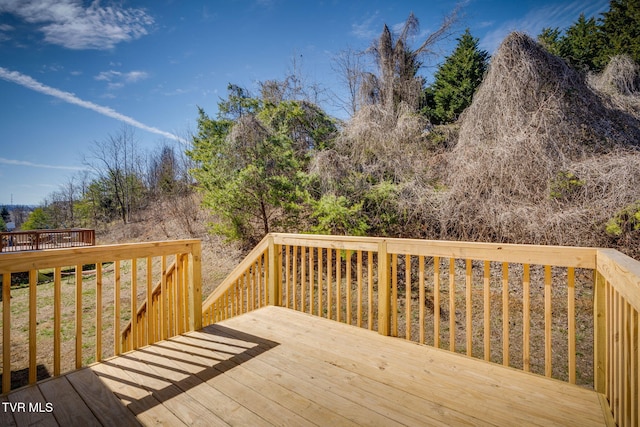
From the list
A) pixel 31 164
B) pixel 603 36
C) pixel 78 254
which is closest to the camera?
pixel 78 254

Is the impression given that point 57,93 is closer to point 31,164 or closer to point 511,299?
point 31,164

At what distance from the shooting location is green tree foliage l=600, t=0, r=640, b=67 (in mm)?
11162

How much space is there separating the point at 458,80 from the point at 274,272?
534 inches

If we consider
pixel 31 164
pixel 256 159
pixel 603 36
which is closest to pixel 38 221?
pixel 31 164

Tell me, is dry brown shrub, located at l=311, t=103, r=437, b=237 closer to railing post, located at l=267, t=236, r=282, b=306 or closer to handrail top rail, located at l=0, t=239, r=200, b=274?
railing post, located at l=267, t=236, r=282, b=306

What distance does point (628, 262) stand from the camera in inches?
48.9

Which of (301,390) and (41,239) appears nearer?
(301,390)

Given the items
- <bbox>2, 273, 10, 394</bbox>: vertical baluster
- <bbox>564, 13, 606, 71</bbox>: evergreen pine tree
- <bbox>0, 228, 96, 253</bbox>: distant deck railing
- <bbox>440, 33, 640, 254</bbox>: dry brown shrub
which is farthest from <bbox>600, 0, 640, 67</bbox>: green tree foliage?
<bbox>0, 228, 96, 253</bbox>: distant deck railing

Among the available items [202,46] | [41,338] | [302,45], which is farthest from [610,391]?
[302,45]

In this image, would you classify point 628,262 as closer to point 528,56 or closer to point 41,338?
point 528,56

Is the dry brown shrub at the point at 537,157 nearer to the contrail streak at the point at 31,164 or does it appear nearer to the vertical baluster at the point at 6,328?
the vertical baluster at the point at 6,328

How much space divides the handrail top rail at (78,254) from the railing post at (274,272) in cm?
109

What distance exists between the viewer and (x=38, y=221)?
20141mm

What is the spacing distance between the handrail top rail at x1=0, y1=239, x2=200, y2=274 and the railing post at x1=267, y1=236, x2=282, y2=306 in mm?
1093
